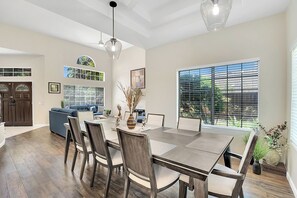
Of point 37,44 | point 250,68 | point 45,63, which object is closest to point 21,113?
point 45,63

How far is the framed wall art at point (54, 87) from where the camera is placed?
674 cm

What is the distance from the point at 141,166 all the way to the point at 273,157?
7.89 feet

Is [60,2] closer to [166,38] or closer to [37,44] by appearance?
[166,38]

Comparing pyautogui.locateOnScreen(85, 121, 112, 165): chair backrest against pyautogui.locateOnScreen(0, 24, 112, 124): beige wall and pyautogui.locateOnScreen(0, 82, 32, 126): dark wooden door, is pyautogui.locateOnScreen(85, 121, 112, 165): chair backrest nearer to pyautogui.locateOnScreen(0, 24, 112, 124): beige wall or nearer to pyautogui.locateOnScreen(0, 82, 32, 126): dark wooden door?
pyautogui.locateOnScreen(0, 24, 112, 124): beige wall

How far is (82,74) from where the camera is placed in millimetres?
8008

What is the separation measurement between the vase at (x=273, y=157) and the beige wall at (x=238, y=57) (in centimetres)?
54

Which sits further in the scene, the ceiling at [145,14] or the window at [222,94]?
the window at [222,94]

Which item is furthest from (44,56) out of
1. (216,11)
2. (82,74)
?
(216,11)

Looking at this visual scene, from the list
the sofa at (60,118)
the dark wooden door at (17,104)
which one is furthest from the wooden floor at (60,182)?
the dark wooden door at (17,104)

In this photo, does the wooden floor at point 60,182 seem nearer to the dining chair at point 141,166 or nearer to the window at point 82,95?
the dining chair at point 141,166

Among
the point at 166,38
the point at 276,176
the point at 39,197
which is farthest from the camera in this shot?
the point at 166,38

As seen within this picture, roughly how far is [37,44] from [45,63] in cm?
79

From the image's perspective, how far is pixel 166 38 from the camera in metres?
4.02

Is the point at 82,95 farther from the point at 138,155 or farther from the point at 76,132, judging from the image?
the point at 138,155
